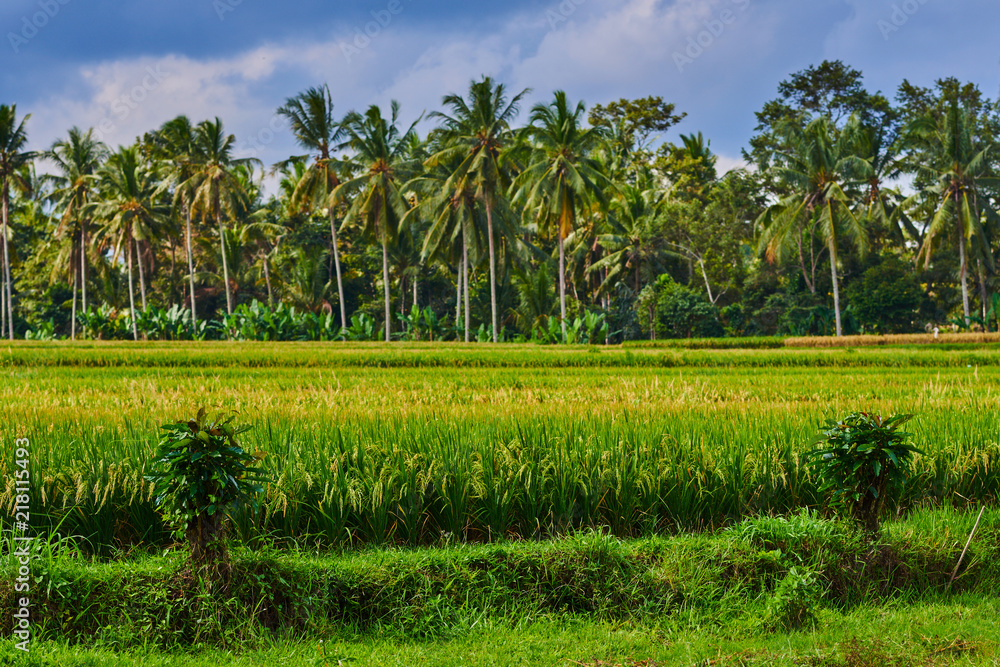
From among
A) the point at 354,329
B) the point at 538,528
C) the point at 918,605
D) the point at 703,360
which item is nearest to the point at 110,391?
the point at 538,528

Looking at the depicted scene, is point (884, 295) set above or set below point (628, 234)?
below

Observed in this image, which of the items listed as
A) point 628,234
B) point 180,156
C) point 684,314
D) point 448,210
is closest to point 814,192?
point 684,314

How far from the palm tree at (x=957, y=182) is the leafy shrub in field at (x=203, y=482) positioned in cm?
2900

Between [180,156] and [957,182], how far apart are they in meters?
33.1

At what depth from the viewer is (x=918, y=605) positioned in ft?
11.9

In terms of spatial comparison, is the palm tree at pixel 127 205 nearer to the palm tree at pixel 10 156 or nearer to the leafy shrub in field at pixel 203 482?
the palm tree at pixel 10 156

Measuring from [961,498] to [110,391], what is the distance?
809 cm

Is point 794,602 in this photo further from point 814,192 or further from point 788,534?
point 814,192

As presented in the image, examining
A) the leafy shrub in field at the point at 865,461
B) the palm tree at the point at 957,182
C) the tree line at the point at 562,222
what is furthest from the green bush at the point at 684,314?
the leafy shrub in field at the point at 865,461

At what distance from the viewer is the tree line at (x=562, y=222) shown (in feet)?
88.9

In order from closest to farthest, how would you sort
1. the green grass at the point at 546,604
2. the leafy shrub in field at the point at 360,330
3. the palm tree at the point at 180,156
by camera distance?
the green grass at the point at 546,604 < the leafy shrub in field at the point at 360,330 < the palm tree at the point at 180,156

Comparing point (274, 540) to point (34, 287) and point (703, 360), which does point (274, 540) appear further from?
point (34, 287)

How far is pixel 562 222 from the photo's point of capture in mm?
25984

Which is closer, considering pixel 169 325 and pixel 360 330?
pixel 360 330
